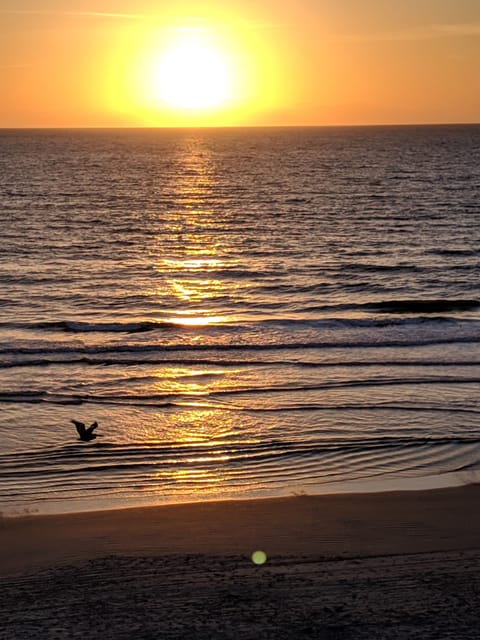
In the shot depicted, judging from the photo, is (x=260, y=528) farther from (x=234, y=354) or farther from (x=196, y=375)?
(x=234, y=354)

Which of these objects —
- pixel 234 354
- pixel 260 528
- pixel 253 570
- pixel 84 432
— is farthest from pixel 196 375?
pixel 253 570

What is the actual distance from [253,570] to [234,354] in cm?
1321

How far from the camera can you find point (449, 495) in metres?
12.5

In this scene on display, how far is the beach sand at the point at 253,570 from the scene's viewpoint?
329 inches

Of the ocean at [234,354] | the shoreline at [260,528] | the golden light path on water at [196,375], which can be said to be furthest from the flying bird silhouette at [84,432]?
the shoreline at [260,528]

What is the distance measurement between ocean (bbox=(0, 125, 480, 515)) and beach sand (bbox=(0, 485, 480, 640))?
1.17 m

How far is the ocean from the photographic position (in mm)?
14078

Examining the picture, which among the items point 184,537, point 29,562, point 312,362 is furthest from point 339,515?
point 312,362

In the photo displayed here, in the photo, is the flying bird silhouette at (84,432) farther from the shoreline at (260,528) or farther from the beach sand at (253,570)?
the beach sand at (253,570)

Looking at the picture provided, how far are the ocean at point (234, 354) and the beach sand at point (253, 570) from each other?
3.85 ft

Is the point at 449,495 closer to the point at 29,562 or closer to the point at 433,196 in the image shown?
the point at 29,562

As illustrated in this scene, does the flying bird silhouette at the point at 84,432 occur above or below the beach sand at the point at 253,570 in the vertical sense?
above

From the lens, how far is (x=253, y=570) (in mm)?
9672

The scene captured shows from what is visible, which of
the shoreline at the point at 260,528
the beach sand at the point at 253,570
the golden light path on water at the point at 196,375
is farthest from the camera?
the golden light path on water at the point at 196,375
